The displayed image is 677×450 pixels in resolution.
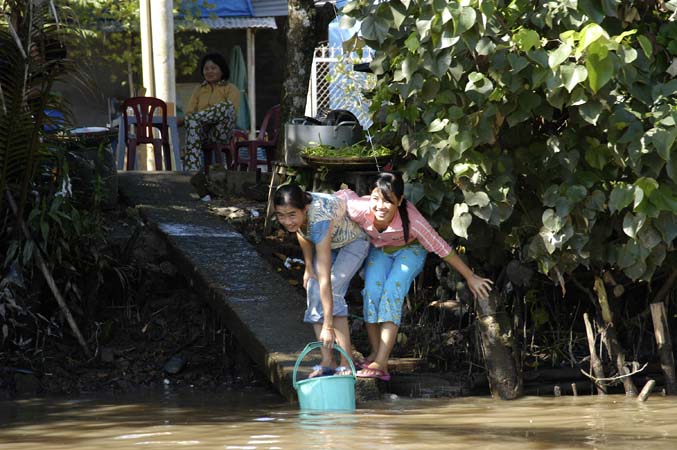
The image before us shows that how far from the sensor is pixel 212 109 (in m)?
12.1

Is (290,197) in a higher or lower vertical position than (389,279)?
higher

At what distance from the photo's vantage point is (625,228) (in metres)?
6.10

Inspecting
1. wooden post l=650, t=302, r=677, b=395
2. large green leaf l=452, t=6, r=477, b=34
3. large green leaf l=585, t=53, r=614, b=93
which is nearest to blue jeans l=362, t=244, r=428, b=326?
wooden post l=650, t=302, r=677, b=395

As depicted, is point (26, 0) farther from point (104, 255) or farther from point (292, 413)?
point (292, 413)

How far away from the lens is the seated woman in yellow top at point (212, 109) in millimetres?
12117

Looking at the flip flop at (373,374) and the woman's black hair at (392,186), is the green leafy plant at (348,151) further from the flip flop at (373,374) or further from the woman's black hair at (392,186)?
the flip flop at (373,374)

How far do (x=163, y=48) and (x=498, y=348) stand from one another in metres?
7.93

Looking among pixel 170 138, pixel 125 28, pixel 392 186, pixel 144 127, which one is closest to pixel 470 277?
pixel 392 186

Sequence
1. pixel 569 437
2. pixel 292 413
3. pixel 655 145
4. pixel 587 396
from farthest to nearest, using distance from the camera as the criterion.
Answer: pixel 587 396 → pixel 292 413 → pixel 655 145 → pixel 569 437

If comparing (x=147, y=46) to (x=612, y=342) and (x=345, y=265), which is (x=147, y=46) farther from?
(x=612, y=342)

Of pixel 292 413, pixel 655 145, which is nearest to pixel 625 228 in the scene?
pixel 655 145

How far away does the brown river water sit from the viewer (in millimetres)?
5246

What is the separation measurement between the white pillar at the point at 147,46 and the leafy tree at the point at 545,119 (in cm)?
722

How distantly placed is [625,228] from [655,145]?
1.71ft
